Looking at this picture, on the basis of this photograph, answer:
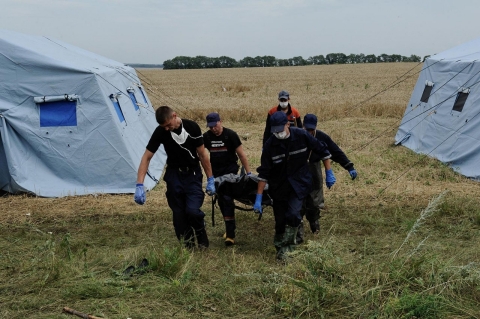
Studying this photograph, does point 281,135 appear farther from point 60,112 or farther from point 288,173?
point 60,112

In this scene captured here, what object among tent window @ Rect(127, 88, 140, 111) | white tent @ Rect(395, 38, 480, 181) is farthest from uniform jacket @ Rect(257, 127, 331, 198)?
tent window @ Rect(127, 88, 140, 111)

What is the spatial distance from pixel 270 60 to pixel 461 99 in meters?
68.8

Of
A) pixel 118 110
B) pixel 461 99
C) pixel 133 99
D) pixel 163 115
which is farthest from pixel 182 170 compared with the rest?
pixel 461 99

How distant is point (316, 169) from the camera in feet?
21.8

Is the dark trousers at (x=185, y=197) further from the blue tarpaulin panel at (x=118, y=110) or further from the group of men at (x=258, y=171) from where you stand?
the blue tarpaulin panel at (x=118, y=110)

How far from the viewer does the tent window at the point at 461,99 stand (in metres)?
10.4

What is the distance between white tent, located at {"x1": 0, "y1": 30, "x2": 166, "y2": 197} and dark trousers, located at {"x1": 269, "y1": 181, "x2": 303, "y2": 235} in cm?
397

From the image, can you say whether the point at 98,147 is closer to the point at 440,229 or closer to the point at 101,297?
the point at 101,297

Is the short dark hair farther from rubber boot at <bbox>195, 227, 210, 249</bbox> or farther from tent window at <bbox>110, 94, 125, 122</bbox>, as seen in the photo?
tent window at <bbox>110, 94, 125, 122</bbox>

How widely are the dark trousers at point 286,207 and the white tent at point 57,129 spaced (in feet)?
13.0

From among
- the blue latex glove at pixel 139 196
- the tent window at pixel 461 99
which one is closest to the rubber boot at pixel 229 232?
the blue latex glove at pixel 139 196

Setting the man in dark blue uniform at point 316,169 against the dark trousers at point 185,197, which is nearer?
the dark trousers at point 185,197

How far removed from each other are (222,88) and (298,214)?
25.0 m

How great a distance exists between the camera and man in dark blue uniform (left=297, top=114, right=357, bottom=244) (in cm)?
637
